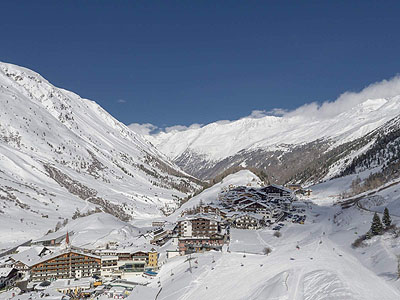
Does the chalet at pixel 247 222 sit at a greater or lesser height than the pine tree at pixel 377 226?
greater

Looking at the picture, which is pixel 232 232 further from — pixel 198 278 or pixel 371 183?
pixel 371 183

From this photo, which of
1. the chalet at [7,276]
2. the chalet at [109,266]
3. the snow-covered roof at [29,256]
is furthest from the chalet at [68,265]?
the chalet at [7,276]

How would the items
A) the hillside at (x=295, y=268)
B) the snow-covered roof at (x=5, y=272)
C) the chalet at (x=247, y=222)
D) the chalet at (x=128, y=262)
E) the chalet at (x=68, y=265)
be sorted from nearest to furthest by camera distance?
1. the hillside at (x=295, y=268)
2. the snow-covered roof at (x=5, y=272)
3. the chalet at (x=128, y=262)
4. the chalet at (x=68, y=265)
5. the chalet at (x=247, y=222)

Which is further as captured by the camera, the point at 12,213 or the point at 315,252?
the point at 12,213

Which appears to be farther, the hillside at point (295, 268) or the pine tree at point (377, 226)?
the pine tree at point (377, 226)

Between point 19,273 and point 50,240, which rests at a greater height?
point 50,240

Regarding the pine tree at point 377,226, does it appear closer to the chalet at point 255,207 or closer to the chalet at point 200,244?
the chalet at point 200,244

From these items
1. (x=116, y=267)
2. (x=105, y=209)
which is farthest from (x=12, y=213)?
(x=116, y=267)

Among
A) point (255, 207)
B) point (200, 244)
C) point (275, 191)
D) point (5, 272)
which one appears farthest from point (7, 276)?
point (275, 191)
